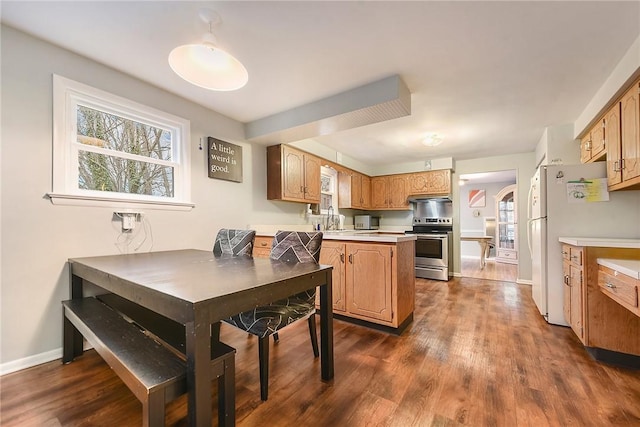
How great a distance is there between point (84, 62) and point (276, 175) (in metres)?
2.09

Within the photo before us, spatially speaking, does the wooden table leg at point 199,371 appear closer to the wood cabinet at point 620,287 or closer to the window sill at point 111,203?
the window sill at point 111,203

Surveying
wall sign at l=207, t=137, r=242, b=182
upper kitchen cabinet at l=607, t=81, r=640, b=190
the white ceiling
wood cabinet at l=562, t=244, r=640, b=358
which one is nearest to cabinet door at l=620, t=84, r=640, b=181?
upper kitchen cabinet at l=607, t=81, r=640, b=190

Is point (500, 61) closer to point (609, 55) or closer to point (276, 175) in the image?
point (609, 55)

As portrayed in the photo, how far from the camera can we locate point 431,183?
5211mm

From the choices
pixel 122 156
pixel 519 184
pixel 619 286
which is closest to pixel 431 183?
pixel 519 184

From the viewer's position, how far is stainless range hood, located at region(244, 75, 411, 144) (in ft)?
7.68

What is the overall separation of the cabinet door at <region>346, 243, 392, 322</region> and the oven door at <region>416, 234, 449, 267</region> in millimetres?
2509

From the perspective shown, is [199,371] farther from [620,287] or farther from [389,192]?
[389,192]

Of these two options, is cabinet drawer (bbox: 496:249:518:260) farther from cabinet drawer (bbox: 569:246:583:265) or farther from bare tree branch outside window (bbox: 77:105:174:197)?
bare tree branch outside window (bbox: 77:105:174:197)

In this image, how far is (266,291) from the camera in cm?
125

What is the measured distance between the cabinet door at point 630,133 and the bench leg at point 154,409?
3143 millimetres

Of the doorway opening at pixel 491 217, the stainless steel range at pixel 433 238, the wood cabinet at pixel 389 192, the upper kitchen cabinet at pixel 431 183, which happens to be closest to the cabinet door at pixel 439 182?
the upper kitchen cabinet at pixel 431 183

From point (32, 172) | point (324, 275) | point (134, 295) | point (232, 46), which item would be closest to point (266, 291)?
point (324, 275)

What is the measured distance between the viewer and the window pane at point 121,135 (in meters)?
2.18
